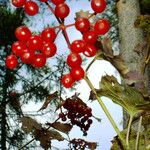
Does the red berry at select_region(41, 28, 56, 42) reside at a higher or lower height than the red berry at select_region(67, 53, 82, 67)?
higher

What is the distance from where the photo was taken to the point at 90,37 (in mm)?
1564

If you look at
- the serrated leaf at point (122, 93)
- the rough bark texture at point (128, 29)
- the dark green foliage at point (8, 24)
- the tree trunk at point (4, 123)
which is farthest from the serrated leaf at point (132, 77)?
the dark green foliage at point (8, 24)

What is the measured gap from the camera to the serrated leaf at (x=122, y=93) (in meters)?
1.58

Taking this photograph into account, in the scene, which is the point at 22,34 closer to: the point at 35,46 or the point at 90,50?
the point at 35,46

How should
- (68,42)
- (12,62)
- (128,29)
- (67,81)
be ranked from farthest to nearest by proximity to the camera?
(128,29)
(12,62)
(67,81)
(68,42)

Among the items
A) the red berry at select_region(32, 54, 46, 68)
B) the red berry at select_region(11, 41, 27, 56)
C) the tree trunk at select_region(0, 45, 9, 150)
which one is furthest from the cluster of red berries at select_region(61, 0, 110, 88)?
the tree trunk at select_region(0, 45, 9, 150)

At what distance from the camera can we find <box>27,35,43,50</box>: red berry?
5.28ft

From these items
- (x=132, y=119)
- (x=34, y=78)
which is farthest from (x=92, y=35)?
(x=34, y=78)

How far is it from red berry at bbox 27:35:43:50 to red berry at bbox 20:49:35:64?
1.0 inches

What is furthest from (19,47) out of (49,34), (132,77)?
(132,77)

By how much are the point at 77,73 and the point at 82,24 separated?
7.8 inches

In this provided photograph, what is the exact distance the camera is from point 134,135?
1.93 metres

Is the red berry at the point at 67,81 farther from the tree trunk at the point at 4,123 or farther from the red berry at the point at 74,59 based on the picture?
the tree trunk at the point at 4,123

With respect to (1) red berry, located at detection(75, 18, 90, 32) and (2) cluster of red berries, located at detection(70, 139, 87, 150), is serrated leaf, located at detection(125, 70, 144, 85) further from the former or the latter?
(2) cluster of red berries, located at detection(70, 139, 87, 150)
